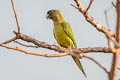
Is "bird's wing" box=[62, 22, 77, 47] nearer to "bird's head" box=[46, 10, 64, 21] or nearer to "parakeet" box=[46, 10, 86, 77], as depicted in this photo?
"parakeet" box=[46, 10, 86, 77]

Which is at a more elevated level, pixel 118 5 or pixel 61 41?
pixel 118 5

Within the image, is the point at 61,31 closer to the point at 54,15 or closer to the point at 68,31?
the point at 68,31

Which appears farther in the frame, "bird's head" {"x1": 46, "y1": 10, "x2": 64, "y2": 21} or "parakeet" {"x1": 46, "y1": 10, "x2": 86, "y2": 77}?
"bird's head" {"x1": 46, "y1": 10, "x2": 64, "y2": 21}

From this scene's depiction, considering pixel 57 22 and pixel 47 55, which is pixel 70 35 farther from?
pixel 47 55

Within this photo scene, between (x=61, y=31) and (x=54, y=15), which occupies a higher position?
(x=54, y=15)

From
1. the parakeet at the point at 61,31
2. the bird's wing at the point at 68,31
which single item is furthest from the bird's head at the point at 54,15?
the bird's wing at the point at 68,31

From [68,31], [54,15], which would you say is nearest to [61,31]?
[68,31]

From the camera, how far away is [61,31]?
706 centimetres

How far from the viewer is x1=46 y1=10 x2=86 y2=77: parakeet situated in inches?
273

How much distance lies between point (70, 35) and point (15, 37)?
3483 millimetres

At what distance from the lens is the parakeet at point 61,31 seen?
6941mm

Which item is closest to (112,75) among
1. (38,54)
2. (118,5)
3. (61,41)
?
(118,5)

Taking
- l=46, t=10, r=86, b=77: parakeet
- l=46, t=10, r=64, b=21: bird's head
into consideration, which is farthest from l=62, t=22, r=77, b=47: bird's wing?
l=46, t=10, r=64, b=21: bird's head

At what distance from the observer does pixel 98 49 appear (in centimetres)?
436
